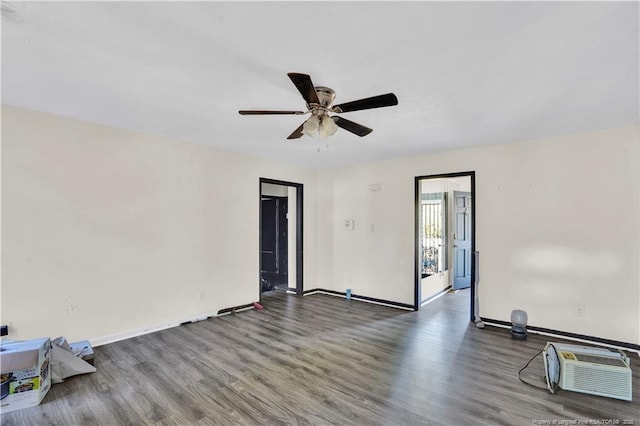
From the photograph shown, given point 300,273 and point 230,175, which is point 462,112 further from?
point 300,273

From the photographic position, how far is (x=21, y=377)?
2.18 m

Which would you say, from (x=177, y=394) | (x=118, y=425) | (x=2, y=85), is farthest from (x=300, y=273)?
(x=2, y=85)

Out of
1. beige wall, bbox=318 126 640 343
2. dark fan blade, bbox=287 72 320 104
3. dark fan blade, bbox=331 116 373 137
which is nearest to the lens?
dark fan blade, bbox=287 72 320 104

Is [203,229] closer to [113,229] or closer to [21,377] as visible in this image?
[113,229]

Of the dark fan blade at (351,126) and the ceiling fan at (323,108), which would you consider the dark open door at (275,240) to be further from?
the ceiling fan at (323,108)

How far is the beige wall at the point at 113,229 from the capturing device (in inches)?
111

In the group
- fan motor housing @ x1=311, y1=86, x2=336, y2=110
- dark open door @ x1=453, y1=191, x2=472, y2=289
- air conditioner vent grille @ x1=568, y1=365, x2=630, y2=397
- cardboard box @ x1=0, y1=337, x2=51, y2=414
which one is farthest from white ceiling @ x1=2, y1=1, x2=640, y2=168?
dark open door @ x1=453, y1=191, x2=472, y2=289

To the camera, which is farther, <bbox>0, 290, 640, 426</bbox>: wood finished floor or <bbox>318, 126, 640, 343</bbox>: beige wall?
<bbox>318, 126, 640, 343</bbox>: beige wall

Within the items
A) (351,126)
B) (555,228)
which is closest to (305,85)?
(351,126)

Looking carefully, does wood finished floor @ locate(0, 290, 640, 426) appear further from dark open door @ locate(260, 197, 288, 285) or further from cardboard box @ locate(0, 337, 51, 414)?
dark open door @ locate(260, 197, 288, 285)

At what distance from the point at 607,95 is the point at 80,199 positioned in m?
5.04

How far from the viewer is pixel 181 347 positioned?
10.5ft

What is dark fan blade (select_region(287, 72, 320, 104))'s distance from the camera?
5.68 ft

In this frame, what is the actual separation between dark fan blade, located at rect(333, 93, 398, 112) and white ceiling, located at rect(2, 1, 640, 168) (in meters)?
0.21
